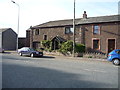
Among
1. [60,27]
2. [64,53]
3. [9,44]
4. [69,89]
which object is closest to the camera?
[69,89]

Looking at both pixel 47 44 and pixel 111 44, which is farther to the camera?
pixel 47 44

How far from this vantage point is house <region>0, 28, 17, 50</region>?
1794 inches

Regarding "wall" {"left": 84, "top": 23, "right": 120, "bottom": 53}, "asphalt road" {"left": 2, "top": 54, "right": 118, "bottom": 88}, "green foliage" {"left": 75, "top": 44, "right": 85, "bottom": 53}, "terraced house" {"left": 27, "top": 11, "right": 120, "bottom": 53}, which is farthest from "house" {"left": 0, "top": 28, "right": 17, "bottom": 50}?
"asphalt road" {"left": 2, "top": 54, "right": 118, "bottom": 88}

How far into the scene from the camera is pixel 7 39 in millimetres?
46969

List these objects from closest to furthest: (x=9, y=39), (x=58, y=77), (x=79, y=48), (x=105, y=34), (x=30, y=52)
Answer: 1. (x=58, y=77)
2. (x=30, y=52)
3. (x=79, y=48)
4. (x=105, y=34)
5. (x=9, y=39)

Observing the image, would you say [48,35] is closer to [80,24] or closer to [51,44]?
[51,44]

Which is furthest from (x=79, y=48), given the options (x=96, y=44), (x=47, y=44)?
(x=47, y=44)

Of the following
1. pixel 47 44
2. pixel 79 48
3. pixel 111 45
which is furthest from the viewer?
pixel 47 44

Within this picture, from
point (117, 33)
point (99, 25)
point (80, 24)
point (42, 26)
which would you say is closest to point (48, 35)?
point (42, 26)

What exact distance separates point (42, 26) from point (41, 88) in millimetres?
29853

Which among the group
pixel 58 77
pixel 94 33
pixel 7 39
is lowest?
pixel 58 77

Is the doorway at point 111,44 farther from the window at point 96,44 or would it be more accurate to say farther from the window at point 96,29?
the window at point 96,29

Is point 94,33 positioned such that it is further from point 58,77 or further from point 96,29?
point 58,77

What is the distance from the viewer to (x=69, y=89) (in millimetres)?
6695
